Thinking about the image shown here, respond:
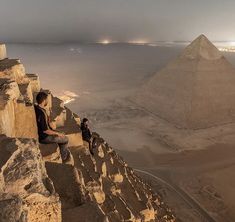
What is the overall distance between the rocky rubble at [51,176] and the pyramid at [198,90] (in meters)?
14.5

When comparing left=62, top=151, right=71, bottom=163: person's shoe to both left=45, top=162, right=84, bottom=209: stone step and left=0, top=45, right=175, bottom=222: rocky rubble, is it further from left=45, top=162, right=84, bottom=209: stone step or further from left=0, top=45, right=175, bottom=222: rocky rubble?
left=45, top=162, right=84, bottom=209: stone step

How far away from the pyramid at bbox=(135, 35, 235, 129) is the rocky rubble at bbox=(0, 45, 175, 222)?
47.6 ft

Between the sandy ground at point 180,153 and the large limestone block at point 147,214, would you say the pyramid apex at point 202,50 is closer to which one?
the sandy ground at point 180,153

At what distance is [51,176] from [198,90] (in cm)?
1974

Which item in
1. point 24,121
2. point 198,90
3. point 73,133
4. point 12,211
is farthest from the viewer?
point 198,90

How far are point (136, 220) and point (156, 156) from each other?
1158 cm

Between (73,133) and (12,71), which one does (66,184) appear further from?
(12,71)

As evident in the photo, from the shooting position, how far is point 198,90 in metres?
23.4

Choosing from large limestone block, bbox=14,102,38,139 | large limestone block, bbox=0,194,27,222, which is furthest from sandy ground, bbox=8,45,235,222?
large limestone block, bbox=0,194,27,222

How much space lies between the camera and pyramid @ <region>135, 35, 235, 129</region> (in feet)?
75.2

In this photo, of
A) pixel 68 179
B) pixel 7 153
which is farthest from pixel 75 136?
pixel 7 153

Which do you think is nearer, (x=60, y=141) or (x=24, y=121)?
(x=24, y=121)

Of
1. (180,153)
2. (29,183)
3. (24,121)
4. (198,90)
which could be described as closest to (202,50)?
(198,90)

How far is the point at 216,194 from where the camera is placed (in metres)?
13.4
